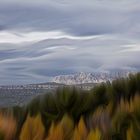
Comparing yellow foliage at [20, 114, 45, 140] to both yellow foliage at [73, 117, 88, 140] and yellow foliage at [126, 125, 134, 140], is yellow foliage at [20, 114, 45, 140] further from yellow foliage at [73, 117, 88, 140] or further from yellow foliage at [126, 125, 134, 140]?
yellow foliage at [126, 125, 134, 140]

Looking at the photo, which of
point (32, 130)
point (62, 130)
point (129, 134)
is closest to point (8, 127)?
point (32, 130)

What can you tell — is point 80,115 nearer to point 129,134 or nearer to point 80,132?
point 80,132

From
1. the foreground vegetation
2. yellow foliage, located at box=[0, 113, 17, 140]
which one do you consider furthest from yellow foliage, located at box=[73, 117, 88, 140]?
yellow foliage, located at box=[0, 113, 17, 140]

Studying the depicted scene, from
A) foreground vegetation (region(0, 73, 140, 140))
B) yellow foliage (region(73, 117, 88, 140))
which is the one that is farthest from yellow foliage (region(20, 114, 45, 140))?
yellow foliage (region(73, 117, 88, 140))

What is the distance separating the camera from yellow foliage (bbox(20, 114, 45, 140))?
3135 mm

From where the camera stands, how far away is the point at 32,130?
3172 millimetres

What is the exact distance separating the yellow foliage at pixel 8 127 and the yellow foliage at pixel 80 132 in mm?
390

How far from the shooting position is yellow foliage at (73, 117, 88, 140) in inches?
122

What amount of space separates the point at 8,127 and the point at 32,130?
19cm

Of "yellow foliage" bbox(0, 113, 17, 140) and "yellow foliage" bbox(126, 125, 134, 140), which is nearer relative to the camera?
"yellow foliage" bbox(126, 125, 134, 140)

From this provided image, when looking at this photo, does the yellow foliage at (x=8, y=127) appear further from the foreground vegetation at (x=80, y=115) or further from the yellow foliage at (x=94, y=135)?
the yellow foliage at (x=94, y=135)

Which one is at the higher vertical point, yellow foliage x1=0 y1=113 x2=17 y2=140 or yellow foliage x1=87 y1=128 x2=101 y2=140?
yellow foliage x1=0 y1=113 x2=17 y2=140

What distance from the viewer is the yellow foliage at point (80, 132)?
309 centimetres

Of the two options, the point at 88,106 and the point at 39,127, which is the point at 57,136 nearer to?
the point at 39,127
